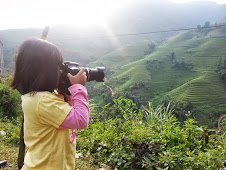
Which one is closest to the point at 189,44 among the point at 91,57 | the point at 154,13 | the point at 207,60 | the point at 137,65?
the point at 207,60

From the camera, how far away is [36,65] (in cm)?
86

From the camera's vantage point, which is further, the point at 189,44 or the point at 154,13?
the point at 154,13

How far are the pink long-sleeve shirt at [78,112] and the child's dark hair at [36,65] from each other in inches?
4.4

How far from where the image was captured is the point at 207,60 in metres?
39.7

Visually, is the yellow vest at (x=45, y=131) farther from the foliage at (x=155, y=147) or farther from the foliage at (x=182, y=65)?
the foliage at (x=182, y=65)

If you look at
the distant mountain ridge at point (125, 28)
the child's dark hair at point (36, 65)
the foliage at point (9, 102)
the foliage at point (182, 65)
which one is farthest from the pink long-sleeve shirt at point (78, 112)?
the foliage at point (182, 65)

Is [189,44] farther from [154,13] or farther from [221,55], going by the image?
[154,13]

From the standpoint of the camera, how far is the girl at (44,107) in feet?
2.80

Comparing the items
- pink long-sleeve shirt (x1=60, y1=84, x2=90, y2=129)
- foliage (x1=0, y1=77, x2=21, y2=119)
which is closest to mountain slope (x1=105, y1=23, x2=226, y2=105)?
foliage (x1=0, y1=77, x2=21, y2=119)

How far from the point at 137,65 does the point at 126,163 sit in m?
41.3

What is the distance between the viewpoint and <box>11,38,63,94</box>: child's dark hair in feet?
2.83

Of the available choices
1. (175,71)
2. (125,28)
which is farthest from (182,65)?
(125,28)

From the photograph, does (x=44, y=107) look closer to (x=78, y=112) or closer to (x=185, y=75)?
(x=78, y=112)

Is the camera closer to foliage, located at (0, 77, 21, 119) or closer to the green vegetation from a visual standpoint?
the green vegetation
